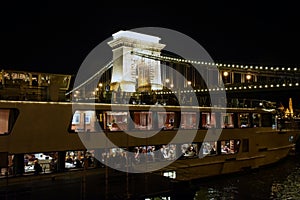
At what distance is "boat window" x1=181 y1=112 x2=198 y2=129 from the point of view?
55.0 ft

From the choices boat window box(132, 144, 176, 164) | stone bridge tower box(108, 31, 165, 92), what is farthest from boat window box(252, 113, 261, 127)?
stone bridge tower box(108, 31, 165, 92)

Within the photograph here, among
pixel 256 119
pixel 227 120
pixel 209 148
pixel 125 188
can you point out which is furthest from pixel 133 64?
pixel 125 188

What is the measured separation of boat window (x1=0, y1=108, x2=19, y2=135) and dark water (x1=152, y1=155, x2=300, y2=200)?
747 cm

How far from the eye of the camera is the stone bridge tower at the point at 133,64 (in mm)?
49603

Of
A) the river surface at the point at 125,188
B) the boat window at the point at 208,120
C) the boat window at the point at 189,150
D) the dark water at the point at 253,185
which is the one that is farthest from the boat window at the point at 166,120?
the river surface at the point at 125,188

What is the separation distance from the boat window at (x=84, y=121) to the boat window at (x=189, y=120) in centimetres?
515

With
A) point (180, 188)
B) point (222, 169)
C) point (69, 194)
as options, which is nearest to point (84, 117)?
point (69, 194)

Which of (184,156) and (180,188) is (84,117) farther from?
(184,156)

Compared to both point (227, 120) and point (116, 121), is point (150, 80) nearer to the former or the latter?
point (227, 120)

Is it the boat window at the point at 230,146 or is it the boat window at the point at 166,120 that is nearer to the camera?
the boat window at the point at 166,120

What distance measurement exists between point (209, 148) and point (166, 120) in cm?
330

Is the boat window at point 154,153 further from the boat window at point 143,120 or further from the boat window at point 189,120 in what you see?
the boat window at point 189,120

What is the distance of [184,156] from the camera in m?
16.6

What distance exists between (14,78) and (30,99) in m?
1.23
